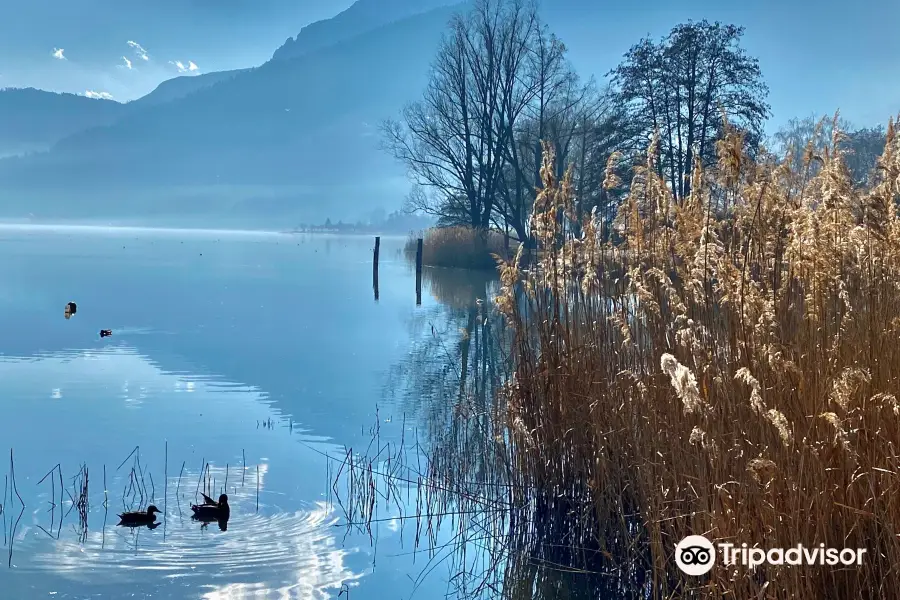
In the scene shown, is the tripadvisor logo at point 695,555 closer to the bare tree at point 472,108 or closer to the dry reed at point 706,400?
the dry reed at point 706,400

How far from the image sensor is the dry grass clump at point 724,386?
11.2ft

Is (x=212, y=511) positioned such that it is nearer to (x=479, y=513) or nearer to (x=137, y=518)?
(x=137, y=518)

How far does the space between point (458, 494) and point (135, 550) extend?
2.34m

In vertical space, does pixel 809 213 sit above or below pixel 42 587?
above

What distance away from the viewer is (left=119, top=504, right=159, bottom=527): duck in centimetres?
656

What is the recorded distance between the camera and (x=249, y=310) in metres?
24.2

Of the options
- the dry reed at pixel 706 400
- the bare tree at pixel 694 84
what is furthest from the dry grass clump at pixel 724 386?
the bare tree at pixel 694 84

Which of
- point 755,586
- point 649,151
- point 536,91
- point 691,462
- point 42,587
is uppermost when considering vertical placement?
point 536,91

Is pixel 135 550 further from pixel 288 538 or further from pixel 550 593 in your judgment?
pixel 550 593

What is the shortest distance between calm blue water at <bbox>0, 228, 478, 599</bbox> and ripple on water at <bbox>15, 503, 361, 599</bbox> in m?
0.01

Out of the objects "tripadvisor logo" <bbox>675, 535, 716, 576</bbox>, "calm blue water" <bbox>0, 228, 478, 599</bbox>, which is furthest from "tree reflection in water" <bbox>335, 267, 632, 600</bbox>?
"tripadvisor logo" <bbox>675, 535, 716, 576</bbox>

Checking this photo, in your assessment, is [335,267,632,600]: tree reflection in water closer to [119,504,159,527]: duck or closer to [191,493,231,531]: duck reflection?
[191,493,231,531]: duck reflection

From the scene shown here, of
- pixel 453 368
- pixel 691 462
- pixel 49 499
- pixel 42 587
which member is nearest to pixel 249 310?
pixel 453 368

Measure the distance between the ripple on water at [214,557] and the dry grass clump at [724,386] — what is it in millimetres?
1348
